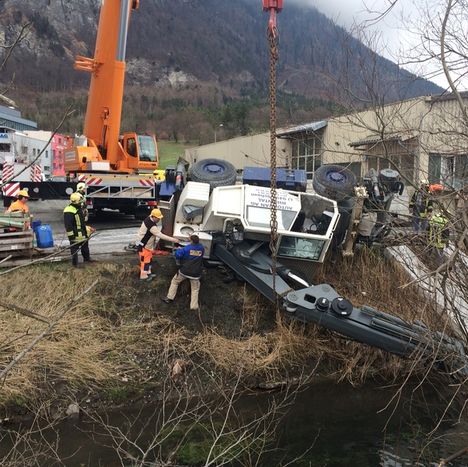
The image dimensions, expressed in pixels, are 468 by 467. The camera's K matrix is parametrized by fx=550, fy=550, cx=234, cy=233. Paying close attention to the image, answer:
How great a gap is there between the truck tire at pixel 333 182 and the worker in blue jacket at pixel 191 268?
7.98 ft

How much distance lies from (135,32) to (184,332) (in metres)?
185

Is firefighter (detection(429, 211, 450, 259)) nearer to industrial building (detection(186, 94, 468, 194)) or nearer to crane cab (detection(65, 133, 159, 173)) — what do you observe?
industrial building (detection(186, 94, 468, 194))

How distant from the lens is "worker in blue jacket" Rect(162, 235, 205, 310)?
28.9 ft

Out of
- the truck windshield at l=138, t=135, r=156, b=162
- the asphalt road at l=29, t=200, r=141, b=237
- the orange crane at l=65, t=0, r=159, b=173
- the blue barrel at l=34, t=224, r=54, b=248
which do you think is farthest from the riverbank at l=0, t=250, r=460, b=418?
the truck windshield at l=138, t=135, r=156, b=162

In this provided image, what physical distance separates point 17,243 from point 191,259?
314cm

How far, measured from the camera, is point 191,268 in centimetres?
891

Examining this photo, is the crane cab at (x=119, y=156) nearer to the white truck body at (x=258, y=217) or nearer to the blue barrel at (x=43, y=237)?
the blue barrel at (x=43, y=237)

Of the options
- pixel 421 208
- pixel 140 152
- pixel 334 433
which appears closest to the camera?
pixel 421 208

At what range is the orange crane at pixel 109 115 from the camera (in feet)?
42.9

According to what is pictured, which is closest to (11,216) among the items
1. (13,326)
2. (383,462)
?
(13,326)

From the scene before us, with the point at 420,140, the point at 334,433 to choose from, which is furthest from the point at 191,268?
the point at 420,140

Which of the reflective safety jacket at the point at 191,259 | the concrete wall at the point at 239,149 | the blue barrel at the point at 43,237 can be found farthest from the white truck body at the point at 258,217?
the concrete wall at the point at 239,149

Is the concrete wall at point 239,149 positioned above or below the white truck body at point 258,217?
above

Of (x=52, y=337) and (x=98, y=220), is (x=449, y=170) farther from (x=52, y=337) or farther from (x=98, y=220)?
(x=98, y=220)
